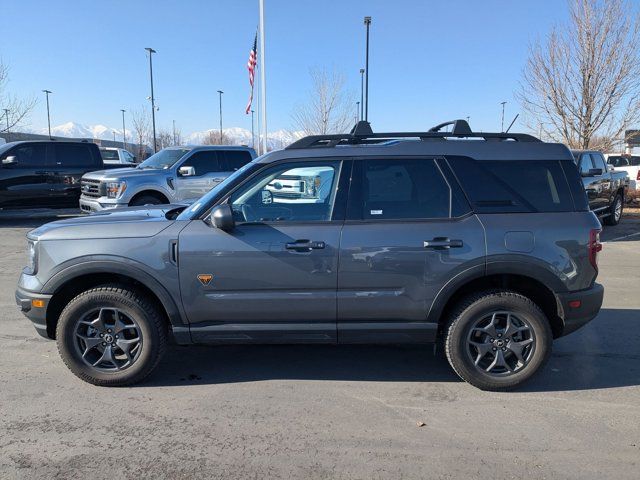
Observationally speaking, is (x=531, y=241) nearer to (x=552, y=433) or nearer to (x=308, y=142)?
(x=552, y=433)

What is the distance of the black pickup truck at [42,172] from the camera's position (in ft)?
41.2

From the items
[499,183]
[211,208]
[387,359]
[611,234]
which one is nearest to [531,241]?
[499,183]

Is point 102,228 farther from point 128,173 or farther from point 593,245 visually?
point 128,173

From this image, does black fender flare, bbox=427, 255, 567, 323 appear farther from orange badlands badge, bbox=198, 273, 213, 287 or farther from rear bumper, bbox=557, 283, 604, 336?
orange badlands badge, bbox=198, 273, 213, 287

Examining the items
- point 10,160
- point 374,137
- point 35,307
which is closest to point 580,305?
point 374,137

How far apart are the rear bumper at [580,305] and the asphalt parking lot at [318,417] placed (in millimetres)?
551

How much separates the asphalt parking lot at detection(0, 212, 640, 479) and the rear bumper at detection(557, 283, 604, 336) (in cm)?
55

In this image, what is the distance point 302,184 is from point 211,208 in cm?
77

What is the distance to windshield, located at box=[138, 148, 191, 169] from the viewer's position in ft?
37.2

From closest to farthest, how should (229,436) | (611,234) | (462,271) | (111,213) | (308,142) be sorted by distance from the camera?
(229,436) < (462,271) < (308,142) < (111,213) < (611,234)

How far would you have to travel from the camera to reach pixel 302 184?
13.2 ft

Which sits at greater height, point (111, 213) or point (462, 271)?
point (111, 213)

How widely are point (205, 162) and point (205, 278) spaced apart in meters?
8.03

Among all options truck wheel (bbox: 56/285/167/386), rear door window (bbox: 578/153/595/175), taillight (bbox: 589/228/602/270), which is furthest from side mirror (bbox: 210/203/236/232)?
rear door window (bbox: 578/153/595/175)
